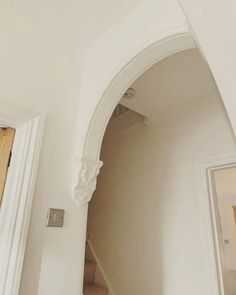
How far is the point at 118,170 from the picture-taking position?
268 cm

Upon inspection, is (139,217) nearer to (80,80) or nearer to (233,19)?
(80,80)

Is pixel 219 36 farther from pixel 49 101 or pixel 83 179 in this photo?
pixel 49 101

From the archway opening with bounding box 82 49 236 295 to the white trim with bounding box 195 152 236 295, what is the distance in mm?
24

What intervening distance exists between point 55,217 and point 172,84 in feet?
4.46

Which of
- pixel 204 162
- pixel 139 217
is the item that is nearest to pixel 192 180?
pixel 204 162

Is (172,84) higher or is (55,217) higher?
(172,84)

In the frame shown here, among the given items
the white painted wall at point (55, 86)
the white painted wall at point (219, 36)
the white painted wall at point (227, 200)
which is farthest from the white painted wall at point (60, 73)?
the white painted wall at point (227, 200)

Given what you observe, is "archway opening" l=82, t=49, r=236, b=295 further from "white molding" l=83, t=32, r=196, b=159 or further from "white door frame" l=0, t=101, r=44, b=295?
"white door frame" l=0, t=101, r=44, b=295

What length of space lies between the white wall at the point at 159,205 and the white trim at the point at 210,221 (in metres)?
0.05

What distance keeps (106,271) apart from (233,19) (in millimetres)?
2538

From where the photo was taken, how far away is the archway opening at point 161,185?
6.00ft

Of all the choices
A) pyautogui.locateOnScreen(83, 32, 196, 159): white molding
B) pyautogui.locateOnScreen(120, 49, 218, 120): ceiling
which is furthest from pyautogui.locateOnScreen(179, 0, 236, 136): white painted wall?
pyautogui.locateOnScreen(120, 49, 218, 120): ceiling

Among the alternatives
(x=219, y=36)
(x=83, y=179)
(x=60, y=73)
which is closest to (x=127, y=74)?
(x=60, y=73)

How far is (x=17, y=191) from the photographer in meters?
1.23
